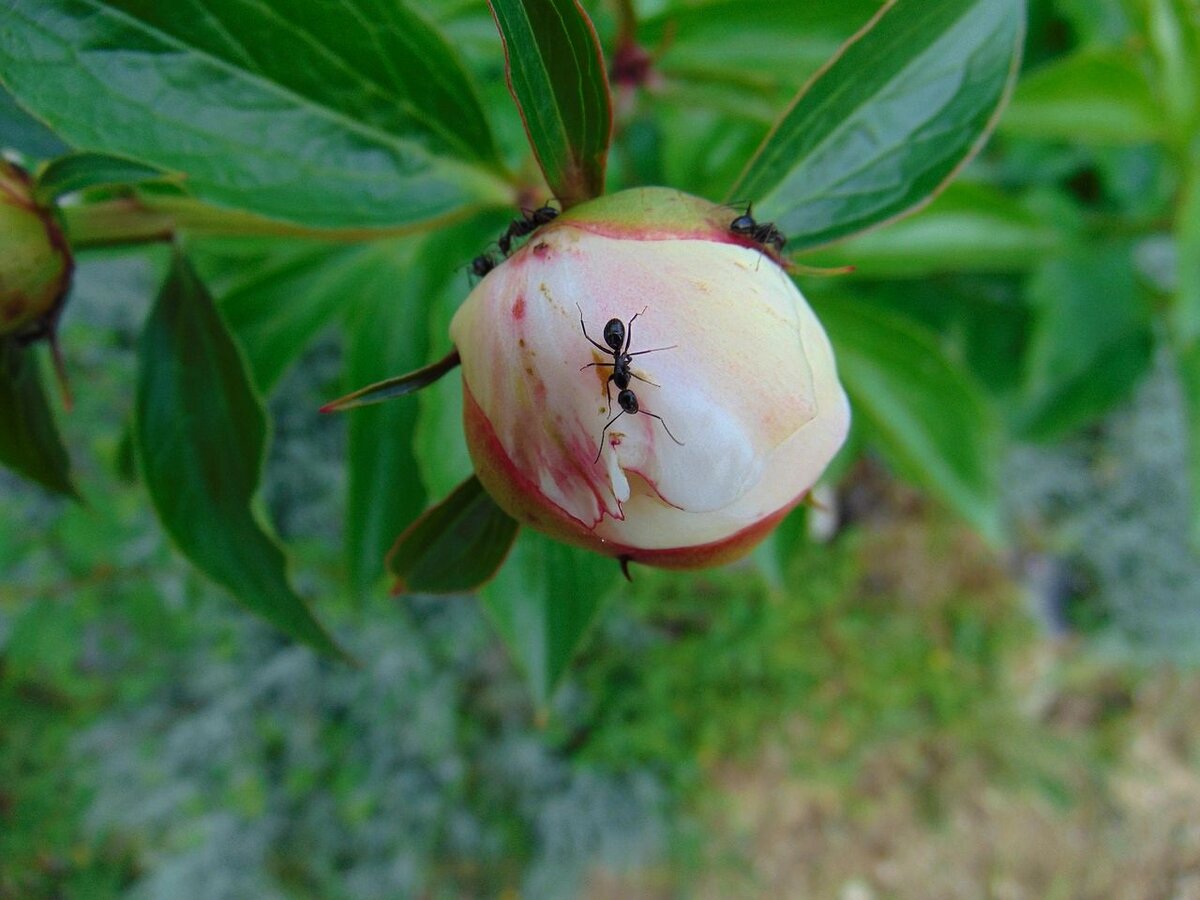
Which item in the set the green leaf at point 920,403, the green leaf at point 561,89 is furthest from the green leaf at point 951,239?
the green leaf at point 561,89

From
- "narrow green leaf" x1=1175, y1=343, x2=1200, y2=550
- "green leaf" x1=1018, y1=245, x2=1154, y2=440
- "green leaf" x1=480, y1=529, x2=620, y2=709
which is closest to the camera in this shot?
"green leaf" x1=480, y1=529, x2=620, y2=709

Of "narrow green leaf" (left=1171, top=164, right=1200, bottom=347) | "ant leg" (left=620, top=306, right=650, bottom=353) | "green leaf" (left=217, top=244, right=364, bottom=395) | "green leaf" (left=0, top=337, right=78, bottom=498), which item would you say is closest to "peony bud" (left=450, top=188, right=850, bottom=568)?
"ant leg" (left=620, top=306, right=650, bottom=353)

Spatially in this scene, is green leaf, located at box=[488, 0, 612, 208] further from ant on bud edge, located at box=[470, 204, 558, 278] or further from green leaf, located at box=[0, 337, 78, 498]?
green leaf, located at box=[0, 337, 78, 498]

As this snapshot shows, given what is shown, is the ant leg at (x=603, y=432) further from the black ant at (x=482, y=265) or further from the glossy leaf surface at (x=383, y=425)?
the glossy leaf surface at (x=383, y=425)

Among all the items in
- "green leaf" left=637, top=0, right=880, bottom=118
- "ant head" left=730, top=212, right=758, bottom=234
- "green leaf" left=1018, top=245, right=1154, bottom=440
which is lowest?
"green leaf" left=1018, top=245, right=1154, bottom=440

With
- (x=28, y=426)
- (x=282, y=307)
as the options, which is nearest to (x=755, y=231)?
(x=28, y=426)

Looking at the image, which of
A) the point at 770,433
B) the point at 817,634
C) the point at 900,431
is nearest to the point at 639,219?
the point at 770,433
